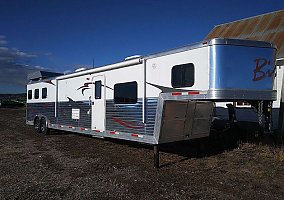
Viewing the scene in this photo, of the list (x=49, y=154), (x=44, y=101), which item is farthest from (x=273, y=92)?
(x=44, y=101)

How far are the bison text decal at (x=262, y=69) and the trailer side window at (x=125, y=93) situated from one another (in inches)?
129

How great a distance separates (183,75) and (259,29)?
1019 cm

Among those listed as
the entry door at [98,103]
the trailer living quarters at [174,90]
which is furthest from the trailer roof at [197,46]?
the entry door at [98,103]

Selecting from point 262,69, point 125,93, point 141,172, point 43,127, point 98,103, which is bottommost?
point 141,172

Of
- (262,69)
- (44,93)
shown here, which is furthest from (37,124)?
(262,69)

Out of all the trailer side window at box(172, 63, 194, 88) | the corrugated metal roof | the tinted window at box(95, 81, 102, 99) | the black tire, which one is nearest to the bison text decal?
the trailer side window at box(172, 63, 194, 88)

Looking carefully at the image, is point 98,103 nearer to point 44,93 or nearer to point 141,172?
point 141,172

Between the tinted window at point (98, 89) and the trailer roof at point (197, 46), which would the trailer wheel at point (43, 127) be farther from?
the trailer roof at point (197, 46)

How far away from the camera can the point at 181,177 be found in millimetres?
6980

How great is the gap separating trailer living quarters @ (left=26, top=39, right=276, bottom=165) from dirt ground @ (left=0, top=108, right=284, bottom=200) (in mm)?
763

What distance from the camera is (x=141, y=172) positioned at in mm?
7465

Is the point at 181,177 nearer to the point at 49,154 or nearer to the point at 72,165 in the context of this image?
the point at 72,165

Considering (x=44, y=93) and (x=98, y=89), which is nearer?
(x=98, y=89)

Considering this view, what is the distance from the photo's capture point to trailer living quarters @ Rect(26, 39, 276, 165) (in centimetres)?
691
